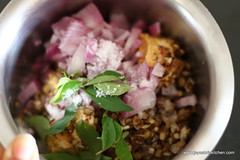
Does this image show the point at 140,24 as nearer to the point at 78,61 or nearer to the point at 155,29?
the point at 155,29

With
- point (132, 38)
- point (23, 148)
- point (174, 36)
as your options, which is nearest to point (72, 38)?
point (132, 38)

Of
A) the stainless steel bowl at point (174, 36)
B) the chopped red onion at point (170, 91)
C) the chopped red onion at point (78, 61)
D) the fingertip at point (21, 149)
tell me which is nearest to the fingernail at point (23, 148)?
the fingertip at point (21, 149)

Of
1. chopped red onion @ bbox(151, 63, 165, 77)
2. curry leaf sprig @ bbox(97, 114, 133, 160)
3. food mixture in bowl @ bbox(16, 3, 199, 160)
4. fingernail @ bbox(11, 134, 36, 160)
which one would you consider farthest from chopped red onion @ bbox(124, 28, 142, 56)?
fingernail @ bbox(11, 134, 36, 160)

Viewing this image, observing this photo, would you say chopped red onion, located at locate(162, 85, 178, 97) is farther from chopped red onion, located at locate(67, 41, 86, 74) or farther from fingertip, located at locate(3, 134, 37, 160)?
fingertip, located at locate(3, 134, 37, 160)

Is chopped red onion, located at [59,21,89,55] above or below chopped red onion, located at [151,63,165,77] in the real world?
above

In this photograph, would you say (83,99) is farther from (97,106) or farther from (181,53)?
(181,53)

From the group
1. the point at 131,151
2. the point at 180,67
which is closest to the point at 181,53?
the point at 180,67
